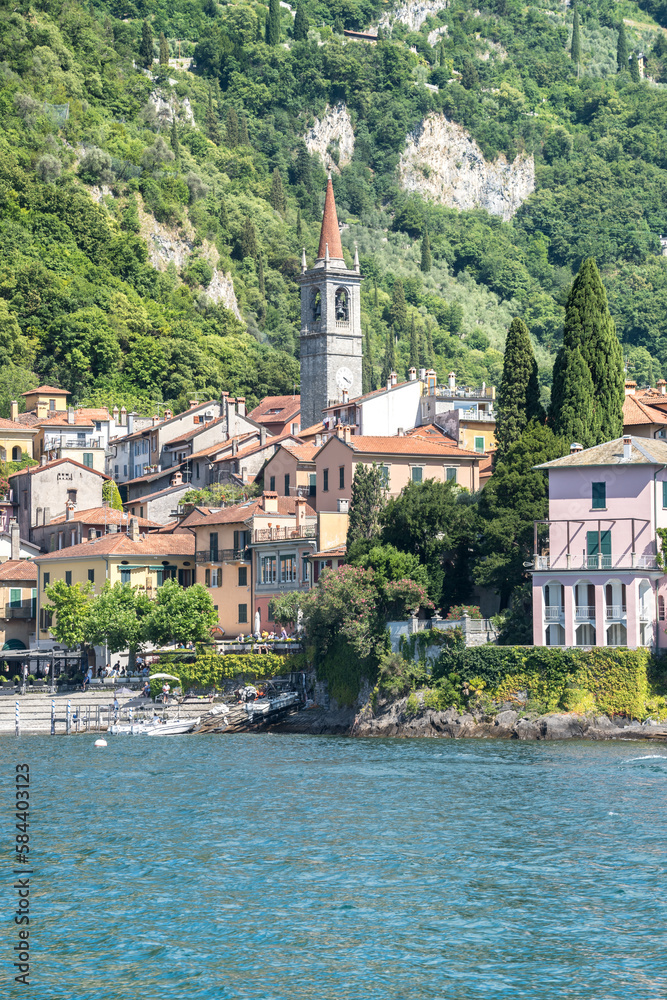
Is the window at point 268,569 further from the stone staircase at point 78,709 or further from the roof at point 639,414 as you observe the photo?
the roof at point 639,414

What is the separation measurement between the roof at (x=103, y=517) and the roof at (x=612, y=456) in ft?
121

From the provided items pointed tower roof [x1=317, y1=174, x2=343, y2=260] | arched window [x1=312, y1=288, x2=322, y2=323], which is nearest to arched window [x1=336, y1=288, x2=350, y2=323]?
arched window [x1=312, y1=288, x2=322, y2=323]

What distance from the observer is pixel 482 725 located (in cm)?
6056

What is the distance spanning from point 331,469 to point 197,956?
181ft

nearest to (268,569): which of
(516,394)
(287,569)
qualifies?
(287,569)

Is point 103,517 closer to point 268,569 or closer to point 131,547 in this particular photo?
point 131,547

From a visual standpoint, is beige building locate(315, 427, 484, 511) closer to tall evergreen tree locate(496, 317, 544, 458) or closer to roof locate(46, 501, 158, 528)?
tall evergreen tree locate(496, 317, 544, 458)

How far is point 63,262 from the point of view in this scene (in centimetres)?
15350

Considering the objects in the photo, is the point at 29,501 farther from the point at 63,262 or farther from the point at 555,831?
the point at 555,831

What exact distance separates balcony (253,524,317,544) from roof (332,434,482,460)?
452cm

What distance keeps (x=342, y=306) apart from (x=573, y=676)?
238ft

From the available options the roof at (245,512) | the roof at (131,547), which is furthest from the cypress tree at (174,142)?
the roof at (245,512)

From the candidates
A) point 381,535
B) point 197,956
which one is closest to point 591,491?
point 381,535

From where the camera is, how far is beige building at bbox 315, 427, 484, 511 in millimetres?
82625
